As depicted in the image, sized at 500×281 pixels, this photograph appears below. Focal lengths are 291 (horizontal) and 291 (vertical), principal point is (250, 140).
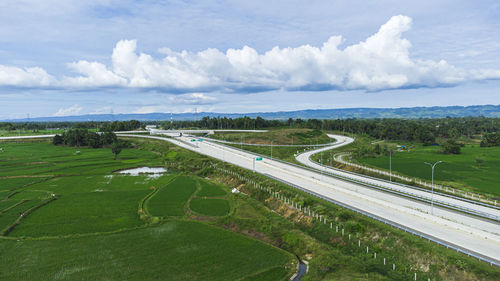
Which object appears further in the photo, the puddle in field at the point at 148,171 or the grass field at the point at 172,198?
the puddle in field at the point at 148,171

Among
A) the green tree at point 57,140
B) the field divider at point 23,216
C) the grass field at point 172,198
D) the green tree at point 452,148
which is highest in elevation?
the green tree at point 57,140

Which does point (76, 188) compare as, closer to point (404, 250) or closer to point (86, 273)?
point (86, 273)

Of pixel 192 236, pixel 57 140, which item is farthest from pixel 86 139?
pixel 192 236

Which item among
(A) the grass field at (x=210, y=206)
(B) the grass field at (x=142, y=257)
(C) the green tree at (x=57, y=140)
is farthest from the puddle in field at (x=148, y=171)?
(C) the green tree at (x=57, y=140)

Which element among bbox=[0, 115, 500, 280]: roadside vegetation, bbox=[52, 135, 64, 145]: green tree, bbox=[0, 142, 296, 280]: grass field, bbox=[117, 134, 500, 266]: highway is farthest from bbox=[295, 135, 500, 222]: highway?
bbox=[52, 135, 64, 145]: green tree

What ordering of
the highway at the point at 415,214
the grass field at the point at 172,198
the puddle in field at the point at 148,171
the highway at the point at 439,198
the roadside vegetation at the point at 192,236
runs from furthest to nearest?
the puddle in field at the point at 148,171 → the grass field at the point at 172,198 → the highway at the point at 439,198 → the highway at the point at 415,214 → the roadside vegetation at the point at 192,236

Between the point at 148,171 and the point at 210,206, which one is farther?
the point at 148,171

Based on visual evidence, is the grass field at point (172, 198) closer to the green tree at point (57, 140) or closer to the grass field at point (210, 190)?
the grass field at point (210, 190)

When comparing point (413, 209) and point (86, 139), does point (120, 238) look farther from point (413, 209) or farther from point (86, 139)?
point (86, 139)
